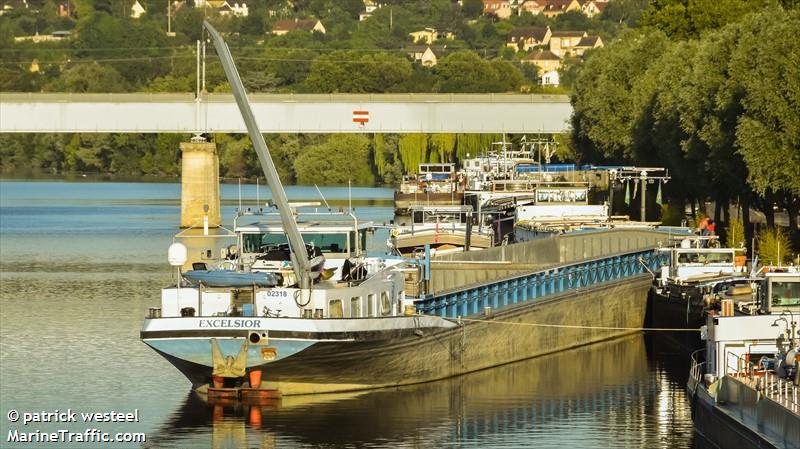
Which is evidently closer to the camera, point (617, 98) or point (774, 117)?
point (774, 117)

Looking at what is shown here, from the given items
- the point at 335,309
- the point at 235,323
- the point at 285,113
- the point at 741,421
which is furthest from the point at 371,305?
the point at 285,113

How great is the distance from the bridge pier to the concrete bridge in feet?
41.8

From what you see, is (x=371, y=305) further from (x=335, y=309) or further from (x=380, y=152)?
(x=380, y=152)

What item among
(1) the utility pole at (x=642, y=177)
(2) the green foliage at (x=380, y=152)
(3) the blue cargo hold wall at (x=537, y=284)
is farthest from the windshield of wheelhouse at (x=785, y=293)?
(2) the green foliage at (x=380, y=152)

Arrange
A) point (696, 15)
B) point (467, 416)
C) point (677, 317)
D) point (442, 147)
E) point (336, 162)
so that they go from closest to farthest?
point (467, 416)
point (677, 317)
point (696, 15)
point (442, 147)
point (336, 162)

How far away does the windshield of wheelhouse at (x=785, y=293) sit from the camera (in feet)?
130

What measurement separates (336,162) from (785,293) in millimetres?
148607

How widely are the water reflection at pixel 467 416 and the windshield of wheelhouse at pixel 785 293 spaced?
3653mm

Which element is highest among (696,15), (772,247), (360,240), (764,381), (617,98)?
(696,15)

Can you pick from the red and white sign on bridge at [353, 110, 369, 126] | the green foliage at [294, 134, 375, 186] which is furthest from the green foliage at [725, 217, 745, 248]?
the green foliage at [294, 134, 375, 186]

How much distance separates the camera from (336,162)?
18762 centimetres

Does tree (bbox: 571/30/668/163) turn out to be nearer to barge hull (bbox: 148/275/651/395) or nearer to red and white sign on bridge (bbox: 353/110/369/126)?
red and white sign on bridge (bbox: 353/110/369/126)

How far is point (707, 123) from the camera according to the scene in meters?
74.5

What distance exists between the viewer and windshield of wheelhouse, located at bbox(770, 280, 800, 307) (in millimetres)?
39688
